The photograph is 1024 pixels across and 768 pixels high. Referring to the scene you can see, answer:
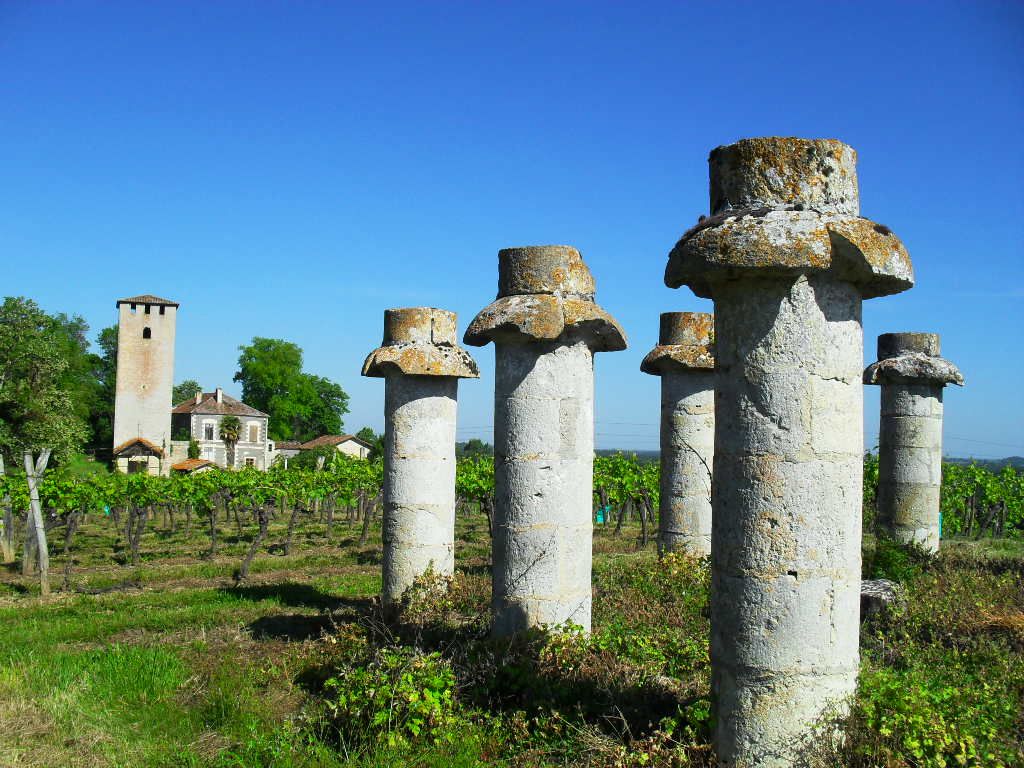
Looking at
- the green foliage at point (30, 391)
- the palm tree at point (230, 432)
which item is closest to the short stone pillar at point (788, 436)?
the green foliage at point (30, 391)

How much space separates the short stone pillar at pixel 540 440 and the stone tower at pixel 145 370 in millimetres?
50982

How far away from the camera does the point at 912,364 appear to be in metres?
13.3

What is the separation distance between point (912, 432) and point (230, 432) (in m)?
54.0

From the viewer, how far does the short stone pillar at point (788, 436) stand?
4.42m

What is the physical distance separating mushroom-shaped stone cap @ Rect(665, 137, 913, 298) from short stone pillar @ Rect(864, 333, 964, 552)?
958 cm

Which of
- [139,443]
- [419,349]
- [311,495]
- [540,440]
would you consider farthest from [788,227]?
[139,443]

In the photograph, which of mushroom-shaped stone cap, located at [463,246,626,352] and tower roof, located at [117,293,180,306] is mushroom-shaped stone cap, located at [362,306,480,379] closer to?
mushroom-shaped stone cap, located at [463,246,626,352]

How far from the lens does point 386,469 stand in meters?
10.7

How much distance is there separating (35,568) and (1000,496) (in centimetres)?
2406

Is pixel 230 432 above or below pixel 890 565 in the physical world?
above

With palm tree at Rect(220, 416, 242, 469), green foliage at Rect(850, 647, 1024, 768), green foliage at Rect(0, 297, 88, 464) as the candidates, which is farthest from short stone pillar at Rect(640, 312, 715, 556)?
palm tree at Rect(220, 416, 242, 469)

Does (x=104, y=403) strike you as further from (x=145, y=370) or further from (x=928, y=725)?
(x=928, y=725)

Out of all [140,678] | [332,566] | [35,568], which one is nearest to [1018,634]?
[140,678]

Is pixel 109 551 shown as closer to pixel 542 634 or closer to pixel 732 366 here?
pixel 542 634
